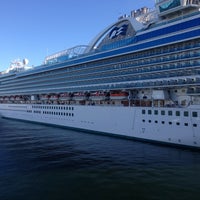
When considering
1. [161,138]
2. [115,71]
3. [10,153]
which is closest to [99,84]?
[115,71]

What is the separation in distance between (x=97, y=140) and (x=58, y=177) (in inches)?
509

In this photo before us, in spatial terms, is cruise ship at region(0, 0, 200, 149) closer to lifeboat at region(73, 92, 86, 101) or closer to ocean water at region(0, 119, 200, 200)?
lifeboat at region(73, 92, 86, 101)

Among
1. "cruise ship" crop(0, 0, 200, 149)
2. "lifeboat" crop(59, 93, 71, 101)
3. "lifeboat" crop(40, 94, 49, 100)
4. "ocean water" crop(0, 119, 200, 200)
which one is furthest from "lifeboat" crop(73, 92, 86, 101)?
"ocean water" crop(0, 119, 200, 200)

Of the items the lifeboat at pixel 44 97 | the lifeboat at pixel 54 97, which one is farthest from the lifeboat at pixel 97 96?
the lifeboat at pixel 44 97

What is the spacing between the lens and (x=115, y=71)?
34344 mm

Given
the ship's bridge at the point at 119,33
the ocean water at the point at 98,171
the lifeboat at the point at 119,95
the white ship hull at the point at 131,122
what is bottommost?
the ocean water at the point at 98,171

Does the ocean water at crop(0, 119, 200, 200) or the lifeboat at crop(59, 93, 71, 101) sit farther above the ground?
the lifeboat at crop(59, 93, 71, 101)

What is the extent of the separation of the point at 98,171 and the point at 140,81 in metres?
14.7

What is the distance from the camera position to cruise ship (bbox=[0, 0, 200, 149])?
24656 millimetres

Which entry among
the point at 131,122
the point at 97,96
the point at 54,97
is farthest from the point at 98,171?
the point at 54,97

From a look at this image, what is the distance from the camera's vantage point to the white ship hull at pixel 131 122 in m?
23.4

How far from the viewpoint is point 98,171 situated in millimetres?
18156

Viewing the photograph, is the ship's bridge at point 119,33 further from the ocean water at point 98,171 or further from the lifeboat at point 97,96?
the ocean water at point 98,171

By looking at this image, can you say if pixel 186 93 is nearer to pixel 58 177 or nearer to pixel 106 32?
pixel 58 177
